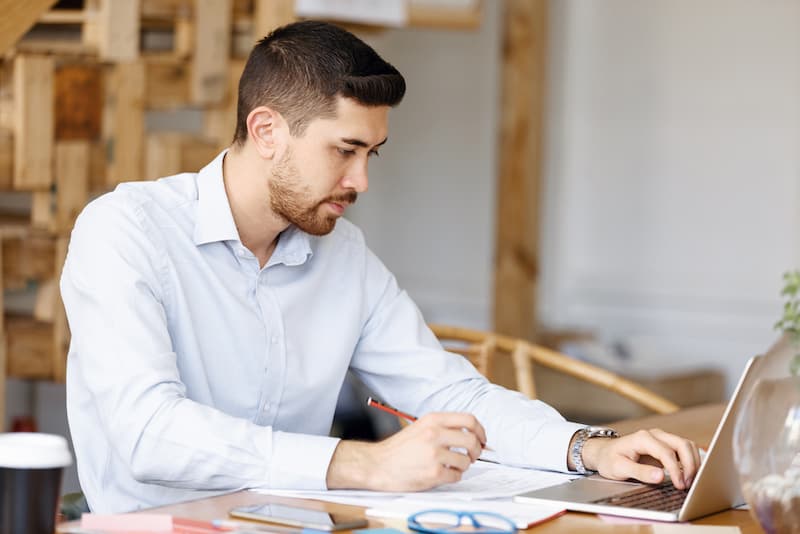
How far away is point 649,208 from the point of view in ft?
16.9

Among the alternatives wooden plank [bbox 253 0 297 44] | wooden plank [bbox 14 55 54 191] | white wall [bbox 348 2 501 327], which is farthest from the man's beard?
white wall [bbox 348 2 501 327]

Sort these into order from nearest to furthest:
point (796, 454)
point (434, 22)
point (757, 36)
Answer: point (796, 454) < point (434, 22) < point (757, 36)

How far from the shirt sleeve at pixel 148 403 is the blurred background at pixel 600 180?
230 cm

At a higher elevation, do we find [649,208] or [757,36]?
[757,36]

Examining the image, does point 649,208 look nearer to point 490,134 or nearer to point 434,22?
point 490,134

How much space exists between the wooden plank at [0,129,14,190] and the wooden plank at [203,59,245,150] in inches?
23.7

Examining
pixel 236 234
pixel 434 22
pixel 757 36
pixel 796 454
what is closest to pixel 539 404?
pixel 236 234

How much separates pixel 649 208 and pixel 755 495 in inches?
156

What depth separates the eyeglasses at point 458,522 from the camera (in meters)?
1.29

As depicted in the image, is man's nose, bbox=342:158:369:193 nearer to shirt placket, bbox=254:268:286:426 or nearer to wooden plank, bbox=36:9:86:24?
shirt placket, bbox=254:268:286:426

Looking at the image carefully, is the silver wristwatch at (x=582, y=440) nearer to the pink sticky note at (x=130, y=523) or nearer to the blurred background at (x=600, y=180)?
the pink sticky note at (x=130, y=523)

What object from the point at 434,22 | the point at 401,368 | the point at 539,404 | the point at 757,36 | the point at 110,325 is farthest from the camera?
the point at 757,36

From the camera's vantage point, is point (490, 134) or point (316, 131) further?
point (490, 134)

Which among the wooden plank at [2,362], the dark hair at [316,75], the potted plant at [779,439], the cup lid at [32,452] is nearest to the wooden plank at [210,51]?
the wooden plank at [2,362]
